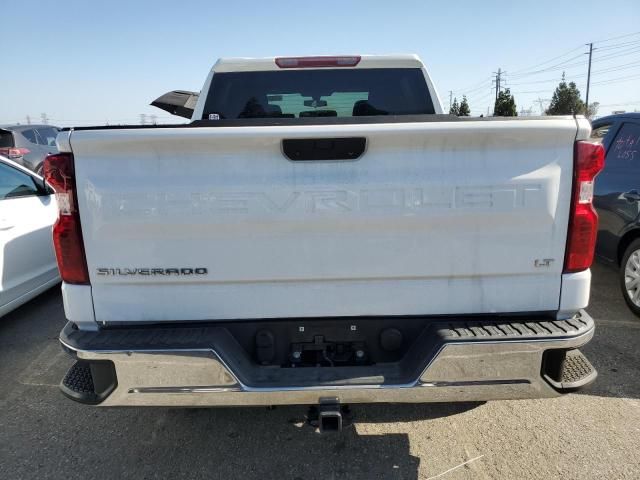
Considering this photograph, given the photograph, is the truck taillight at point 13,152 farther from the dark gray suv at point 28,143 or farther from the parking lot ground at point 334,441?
the parking lot ground at point 334,441

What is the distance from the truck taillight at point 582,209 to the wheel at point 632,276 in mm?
2846

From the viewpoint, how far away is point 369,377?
2010 mm

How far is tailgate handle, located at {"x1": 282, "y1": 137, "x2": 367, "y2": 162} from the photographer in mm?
1891

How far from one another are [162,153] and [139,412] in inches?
76.0

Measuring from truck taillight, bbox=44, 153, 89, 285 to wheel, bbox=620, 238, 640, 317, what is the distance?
15.0 ft

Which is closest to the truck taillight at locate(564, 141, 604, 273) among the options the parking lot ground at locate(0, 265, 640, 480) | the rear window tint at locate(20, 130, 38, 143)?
the parking lot ground at locate(0, 265, 640, 480)

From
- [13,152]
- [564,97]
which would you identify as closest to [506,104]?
[564,97]

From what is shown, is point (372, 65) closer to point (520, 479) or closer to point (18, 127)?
point (520, 479)

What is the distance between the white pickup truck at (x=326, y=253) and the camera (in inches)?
73.8

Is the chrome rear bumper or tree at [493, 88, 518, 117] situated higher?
tree at [493, 88, 518, 117]

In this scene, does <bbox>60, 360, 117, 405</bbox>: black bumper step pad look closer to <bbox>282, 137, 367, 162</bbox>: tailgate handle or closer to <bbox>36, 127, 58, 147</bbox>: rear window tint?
<bbox>282, 137, 367, 162</bbox>: tailgate handle

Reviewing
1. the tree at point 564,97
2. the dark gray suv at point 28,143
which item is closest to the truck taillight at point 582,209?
the dark gray suv at point 28,143

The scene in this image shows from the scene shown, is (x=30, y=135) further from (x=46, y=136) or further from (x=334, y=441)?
(x=334, y=441)

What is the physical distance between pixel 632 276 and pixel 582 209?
9.96 feet
